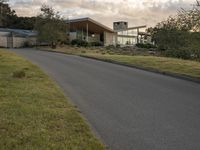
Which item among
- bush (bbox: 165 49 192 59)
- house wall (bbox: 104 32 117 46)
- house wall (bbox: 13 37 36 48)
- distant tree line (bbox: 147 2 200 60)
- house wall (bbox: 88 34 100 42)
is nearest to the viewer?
distant tree line (bbox: 147 2 200 60)

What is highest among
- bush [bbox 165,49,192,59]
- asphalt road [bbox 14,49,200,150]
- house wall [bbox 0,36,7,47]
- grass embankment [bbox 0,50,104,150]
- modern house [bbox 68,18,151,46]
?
modern house [bbox 68,18,151,46]

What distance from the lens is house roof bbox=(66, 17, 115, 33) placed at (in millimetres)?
78938

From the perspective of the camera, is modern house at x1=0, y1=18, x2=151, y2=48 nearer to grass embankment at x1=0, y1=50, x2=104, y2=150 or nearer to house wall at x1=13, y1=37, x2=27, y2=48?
house wall at x1=13, y1=37, x2=27, y2=48

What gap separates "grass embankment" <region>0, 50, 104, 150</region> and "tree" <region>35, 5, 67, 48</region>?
1921 inches

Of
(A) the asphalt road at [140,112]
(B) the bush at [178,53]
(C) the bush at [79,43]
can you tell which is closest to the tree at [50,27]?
(C) the bush at [79,43]

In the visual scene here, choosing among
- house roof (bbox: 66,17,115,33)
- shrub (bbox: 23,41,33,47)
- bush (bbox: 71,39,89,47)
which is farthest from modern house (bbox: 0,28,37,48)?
house roof (bbox: 66,17,115,33)

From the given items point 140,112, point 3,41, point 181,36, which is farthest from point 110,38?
point 140,112

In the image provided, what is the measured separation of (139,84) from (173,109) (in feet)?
19.3

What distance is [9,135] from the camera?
24.3ft

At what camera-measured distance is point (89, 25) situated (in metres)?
83.6

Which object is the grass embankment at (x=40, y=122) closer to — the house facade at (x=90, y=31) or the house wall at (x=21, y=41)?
the house wall at (x=21, y=41)

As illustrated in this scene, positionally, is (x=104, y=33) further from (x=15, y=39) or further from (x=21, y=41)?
(x=15, y=39)

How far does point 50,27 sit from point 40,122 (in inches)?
2139

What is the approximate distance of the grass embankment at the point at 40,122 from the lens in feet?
23.0
